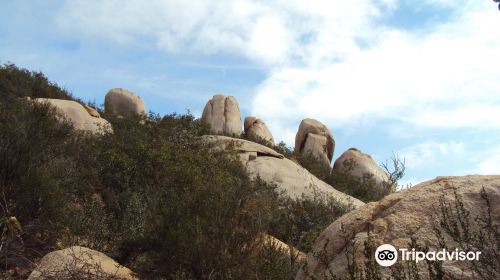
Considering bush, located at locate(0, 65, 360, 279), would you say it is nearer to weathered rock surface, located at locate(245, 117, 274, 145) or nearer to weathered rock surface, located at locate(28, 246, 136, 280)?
weathered rock surface, located at locate(28, 246, 136, 280)

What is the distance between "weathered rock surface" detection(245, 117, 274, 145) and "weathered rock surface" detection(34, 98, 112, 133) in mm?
10422

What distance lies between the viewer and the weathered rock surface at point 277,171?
1984cm

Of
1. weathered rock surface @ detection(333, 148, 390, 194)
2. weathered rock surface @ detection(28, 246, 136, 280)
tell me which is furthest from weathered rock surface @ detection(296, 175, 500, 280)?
weathered rock surface @ detection(333, 148, 390, 194)

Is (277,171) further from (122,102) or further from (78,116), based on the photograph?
(122,102)

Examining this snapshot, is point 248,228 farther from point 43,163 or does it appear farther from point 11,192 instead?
point 43,163

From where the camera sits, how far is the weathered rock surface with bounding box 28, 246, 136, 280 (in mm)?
7047

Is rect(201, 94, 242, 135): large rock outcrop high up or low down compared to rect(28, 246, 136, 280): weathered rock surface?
up

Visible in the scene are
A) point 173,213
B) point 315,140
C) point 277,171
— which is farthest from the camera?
point 315,140

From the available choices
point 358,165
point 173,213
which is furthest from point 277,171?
point 173,213

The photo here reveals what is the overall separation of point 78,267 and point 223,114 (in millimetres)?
24731

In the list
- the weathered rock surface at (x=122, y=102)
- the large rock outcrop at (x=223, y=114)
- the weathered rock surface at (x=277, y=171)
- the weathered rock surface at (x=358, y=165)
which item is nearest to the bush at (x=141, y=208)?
the weathered rock surface at (x=277, y=171)

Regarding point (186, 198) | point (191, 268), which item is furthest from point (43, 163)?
point (191, 268)

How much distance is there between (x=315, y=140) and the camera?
104ft

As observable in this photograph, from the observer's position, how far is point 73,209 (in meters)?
10.8
